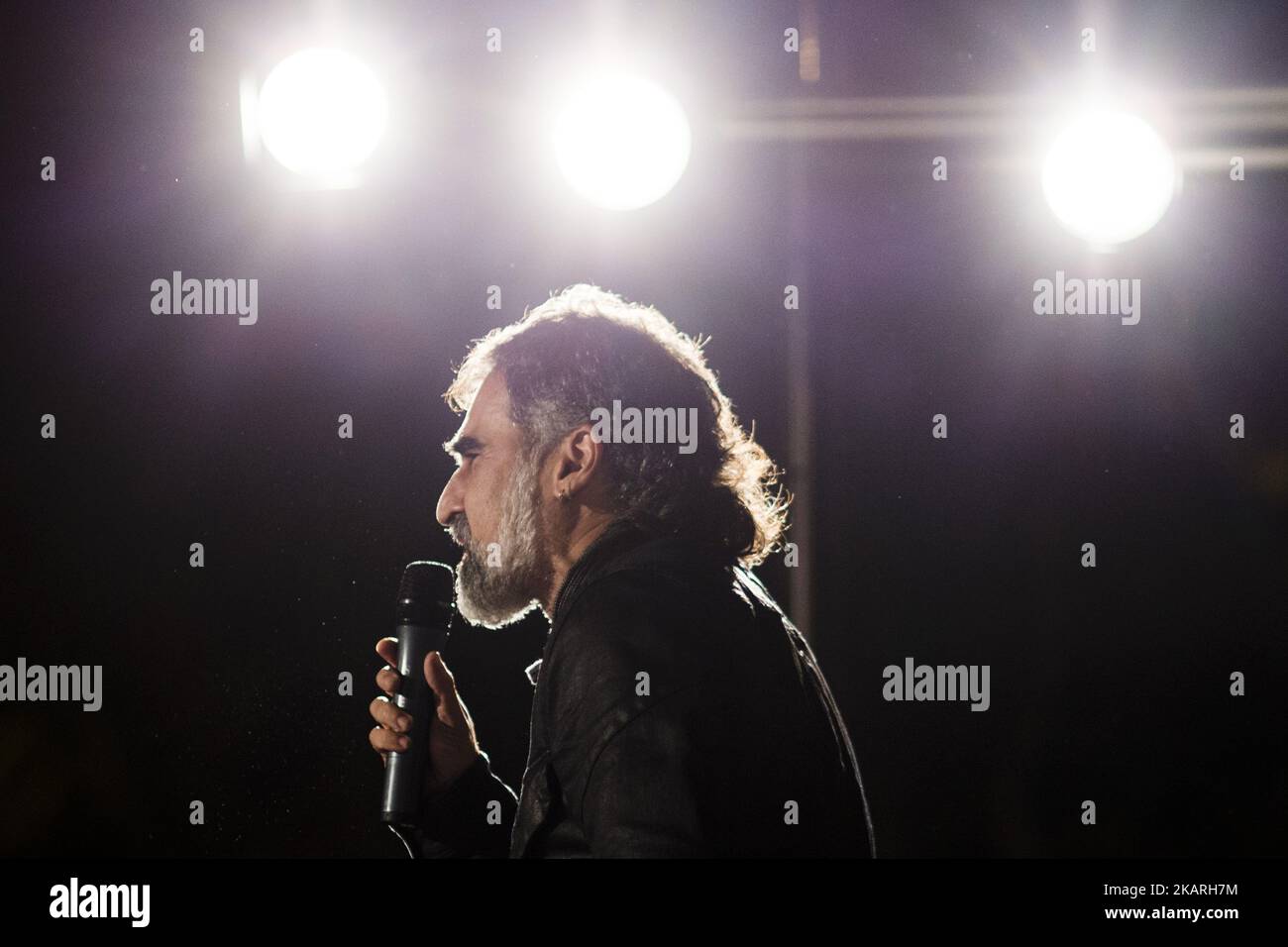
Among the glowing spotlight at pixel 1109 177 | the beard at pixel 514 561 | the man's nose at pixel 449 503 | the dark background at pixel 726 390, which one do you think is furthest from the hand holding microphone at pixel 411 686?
the glowing spotlight at pixel 1109 177

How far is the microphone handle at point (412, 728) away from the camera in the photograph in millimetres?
1596

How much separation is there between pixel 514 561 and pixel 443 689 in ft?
0.81

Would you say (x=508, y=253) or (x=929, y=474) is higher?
(x=508, y=253)

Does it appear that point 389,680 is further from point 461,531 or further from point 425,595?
point 461,531

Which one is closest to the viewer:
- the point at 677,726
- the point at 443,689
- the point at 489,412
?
the point at 677,726

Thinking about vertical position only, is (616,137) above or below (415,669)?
above

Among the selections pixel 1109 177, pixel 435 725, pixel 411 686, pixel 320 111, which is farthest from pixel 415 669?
pixel 1109 177

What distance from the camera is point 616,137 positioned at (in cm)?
197

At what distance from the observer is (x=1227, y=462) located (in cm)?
208

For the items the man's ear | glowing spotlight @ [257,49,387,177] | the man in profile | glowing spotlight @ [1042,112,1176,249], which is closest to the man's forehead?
the man in profile
